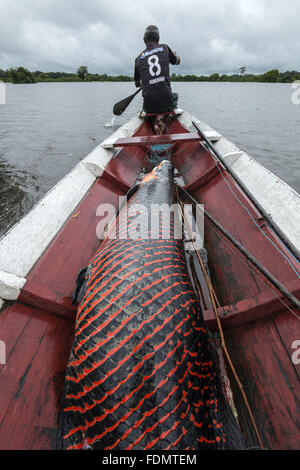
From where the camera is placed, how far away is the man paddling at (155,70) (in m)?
5.09

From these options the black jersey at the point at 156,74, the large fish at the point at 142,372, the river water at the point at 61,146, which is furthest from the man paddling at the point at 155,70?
the large fish at the point at 142,372

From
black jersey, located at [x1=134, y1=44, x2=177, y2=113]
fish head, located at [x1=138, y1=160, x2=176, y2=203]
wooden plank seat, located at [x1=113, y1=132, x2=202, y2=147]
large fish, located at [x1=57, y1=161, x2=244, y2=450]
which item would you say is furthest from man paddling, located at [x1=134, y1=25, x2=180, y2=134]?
large fish, located at [x1=57, y1=161, x2=244, y2=450]

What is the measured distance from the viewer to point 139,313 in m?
1.35

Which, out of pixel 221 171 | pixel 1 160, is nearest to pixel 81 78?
pixel 1 160

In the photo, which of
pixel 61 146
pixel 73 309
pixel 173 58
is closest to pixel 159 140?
pixel 173 58

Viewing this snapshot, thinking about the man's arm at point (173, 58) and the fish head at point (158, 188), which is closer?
the fish head at point (158, 188)

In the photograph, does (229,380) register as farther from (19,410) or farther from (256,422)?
(19,410)

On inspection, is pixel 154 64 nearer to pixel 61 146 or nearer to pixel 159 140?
pixel 159 140

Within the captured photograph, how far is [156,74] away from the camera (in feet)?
17.2

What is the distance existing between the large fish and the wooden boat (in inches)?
13.2

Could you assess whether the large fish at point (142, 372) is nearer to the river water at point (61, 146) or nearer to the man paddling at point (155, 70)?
the river water at point (61, 146)

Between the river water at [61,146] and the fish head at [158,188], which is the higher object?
the river water at [61,146]

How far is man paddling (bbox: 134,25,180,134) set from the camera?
200 inches

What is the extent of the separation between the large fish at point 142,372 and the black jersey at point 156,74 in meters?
5.33
